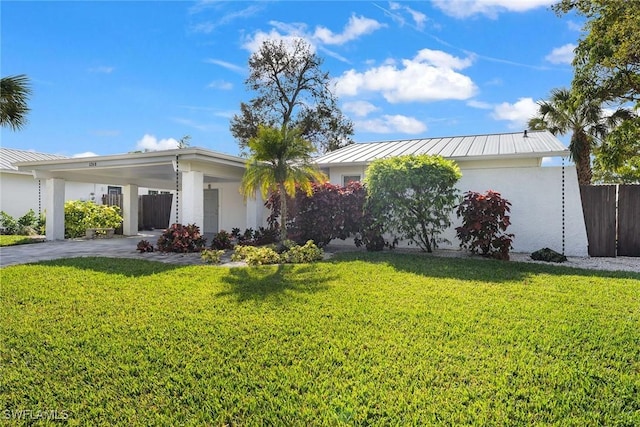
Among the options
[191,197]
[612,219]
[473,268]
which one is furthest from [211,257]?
[612,219]

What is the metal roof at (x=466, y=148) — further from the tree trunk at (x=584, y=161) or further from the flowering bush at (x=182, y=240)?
the flowering bush at (x=182, y=240)

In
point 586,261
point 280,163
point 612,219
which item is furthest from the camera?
point 612,219

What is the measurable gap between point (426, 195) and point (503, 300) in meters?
5.17

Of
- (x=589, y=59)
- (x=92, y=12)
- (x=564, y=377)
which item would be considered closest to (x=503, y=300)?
(x=564, y=377)

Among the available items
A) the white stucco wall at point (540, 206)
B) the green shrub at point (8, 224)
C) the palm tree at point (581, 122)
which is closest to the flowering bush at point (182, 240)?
the white stucco wall at point (540, 206)

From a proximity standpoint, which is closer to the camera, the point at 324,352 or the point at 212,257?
the point at 324,352

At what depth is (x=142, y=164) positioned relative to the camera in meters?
12.4

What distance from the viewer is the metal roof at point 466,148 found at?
445 inches

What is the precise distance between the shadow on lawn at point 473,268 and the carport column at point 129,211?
13.3 meters

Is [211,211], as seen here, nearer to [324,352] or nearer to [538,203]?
[538,203]

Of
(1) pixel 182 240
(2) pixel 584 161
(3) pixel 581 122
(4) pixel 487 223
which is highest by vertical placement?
(3) pixel 581 122

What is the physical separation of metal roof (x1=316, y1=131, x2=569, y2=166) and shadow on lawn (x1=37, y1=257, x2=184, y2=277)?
7.08 metres

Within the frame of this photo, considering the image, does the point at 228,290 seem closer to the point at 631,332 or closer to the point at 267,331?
the point at 267,331

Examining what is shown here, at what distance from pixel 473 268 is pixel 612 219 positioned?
583 cm
